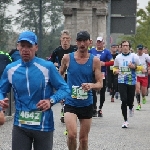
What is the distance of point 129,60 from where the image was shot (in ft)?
50.1

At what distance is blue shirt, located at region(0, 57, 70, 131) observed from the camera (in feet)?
22.8

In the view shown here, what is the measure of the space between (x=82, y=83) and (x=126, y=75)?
5566mm

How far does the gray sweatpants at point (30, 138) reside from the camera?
22.5ft

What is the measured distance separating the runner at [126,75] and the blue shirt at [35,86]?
25.5ft

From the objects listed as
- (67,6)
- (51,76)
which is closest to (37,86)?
(51,76)

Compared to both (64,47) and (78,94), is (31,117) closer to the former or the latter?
(78,94)

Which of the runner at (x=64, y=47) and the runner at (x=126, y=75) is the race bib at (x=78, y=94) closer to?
the runner at (x=64, y=47)

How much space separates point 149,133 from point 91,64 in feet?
15.4

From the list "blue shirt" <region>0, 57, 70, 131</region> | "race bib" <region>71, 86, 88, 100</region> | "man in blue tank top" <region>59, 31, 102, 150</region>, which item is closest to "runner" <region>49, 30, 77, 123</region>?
"man in blue tank top" <region>59, 31, 102, 150</region>

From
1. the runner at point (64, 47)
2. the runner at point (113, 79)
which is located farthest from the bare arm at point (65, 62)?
the runner at point (113, 79)

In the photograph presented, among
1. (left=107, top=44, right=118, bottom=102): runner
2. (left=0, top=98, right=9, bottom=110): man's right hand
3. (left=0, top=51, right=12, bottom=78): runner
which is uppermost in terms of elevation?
(left=0, top=51, right=12, bottom=78): runner

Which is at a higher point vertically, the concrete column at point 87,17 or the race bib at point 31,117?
the concrete column at point 87,17

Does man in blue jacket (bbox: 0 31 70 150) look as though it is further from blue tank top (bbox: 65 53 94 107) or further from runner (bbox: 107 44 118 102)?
runner (bbox: 107 44 118 102)

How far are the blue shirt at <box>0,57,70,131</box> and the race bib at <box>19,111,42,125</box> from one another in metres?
0.03
